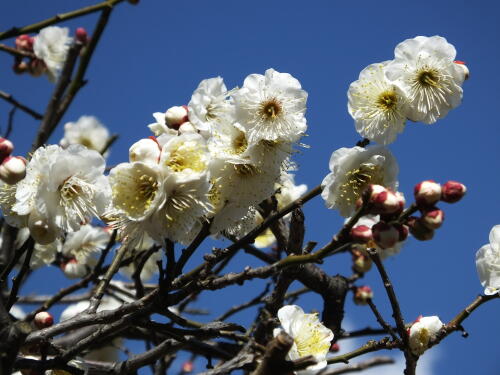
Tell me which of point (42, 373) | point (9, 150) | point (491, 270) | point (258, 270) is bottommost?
point (42, 373)

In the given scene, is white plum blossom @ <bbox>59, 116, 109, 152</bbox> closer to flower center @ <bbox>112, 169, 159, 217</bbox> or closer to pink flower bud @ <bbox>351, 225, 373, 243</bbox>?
flower center @ <bbox>112, 169, 159, 217</bbox>

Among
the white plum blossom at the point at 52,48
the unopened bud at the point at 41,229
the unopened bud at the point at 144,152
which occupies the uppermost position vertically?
the white plum blossom at the point at 52,48

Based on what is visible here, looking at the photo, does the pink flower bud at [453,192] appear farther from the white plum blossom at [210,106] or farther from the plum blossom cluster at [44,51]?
the plum blossom cluster at [44,51]

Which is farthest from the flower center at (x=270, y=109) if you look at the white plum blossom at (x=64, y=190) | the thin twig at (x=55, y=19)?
the thin twig at (x=55, y=19)

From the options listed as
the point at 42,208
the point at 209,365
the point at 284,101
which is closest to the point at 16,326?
the point at 42,208

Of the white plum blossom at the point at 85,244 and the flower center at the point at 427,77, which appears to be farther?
the white plum blossom at the point at 85,244

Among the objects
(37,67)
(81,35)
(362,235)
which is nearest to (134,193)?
(362,235)

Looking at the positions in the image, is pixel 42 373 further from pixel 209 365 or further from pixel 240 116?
pixel 240 116
